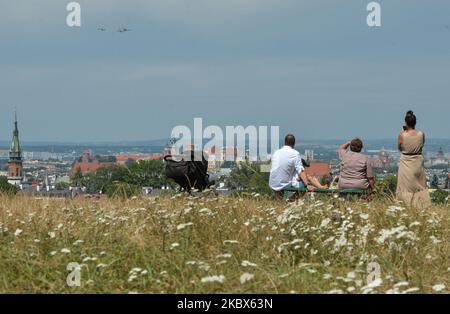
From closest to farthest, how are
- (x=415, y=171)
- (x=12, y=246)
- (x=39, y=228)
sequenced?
(x=12, y=246) < (x=39, y=228) < (x=415, y=171)

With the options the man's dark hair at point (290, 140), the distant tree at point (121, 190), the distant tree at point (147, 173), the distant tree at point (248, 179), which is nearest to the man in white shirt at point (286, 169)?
the man's dark hair at point (290, 140)

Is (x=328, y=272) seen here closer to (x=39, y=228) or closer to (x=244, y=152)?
(x=39, y=228)

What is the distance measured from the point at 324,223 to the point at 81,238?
2.05 m

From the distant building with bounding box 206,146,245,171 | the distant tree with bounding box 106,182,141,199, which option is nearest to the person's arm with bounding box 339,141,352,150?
the distant building with bounding box 206,146,245,171

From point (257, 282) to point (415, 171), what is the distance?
619cm

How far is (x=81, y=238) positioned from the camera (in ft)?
24.2

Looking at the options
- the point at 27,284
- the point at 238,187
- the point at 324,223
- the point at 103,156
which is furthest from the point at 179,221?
the point at 103,156

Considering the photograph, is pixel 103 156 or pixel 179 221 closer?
pixel 179 221

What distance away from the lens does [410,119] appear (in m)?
11.5

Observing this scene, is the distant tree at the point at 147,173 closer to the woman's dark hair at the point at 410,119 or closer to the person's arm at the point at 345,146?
the person's arm at the point at 345,146

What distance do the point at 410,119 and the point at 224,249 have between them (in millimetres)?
4981

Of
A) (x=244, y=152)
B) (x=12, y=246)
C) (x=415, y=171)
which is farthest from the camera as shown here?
(x=244, y=152)

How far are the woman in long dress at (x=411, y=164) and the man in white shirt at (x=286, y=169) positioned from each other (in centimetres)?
128

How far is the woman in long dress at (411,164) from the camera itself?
456 inches
